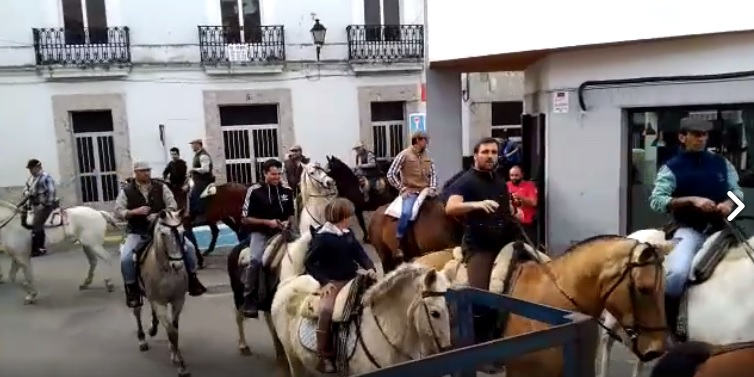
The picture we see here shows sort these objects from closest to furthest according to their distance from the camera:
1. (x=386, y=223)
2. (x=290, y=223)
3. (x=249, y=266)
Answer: (x=249, y=266), (x=290, y=223), (x=386, y=223)

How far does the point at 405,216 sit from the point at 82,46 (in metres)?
10.9

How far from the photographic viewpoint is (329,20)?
16234 mm

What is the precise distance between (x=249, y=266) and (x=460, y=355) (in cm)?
438

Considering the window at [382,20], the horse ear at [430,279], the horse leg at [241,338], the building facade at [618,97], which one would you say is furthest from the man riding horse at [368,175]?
the horse ear at [430,279]

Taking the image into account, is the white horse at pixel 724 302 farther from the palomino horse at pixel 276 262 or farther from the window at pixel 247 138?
the window at pixel 247 138

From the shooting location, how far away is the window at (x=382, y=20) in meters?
16.5

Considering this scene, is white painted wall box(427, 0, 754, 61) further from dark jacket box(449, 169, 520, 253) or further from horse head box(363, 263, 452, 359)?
horse head box(363, 263, 452, 359)

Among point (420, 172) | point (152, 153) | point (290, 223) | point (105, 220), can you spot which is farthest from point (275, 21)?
point (290, 223)

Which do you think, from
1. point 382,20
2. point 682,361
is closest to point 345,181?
point 382,20

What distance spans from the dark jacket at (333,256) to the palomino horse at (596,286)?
45.1 inches

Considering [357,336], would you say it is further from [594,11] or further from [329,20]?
[329,20]

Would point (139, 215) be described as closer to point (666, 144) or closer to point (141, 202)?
point (141, 202)


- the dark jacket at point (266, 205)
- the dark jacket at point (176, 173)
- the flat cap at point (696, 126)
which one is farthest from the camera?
the dark jacket at point (176, 173)

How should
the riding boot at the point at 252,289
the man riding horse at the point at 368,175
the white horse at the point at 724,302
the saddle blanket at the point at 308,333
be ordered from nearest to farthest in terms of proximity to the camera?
the white horse at the point at 724,302 → the saddle blanket at the point at 308,333 → the riding boot at the point at 252,289 → the man riding horse at the point at 368,175
